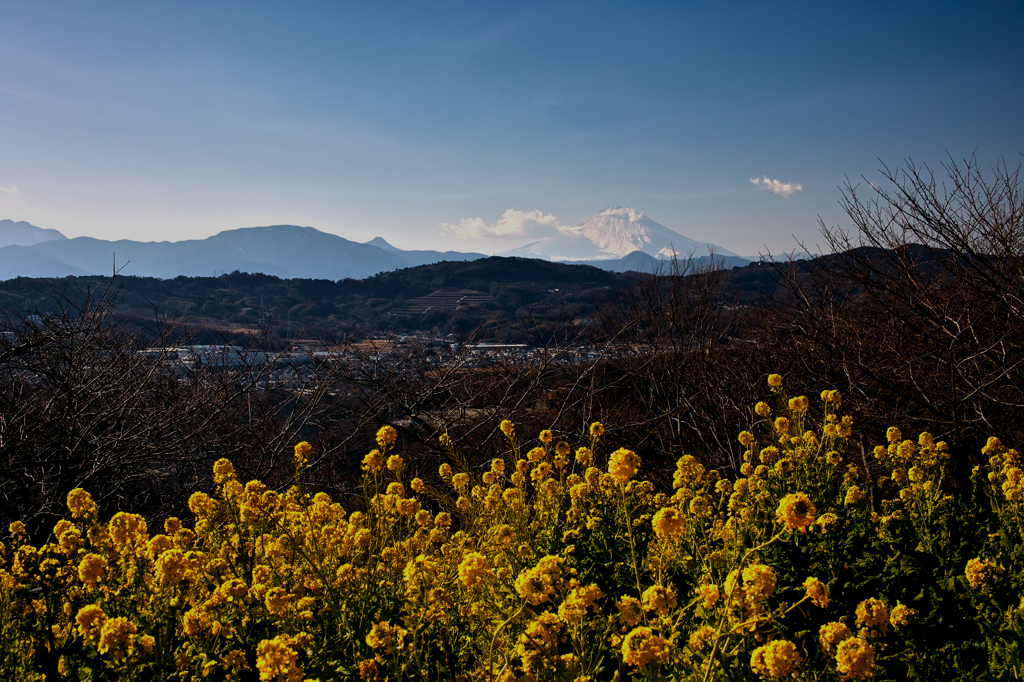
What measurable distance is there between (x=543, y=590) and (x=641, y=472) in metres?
7.49

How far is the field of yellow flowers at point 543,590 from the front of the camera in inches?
80.1

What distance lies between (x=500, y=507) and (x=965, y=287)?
6.41 m

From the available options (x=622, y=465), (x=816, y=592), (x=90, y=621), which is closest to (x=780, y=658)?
(x=816, y=592)

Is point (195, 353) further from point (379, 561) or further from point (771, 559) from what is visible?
point (771, 559)

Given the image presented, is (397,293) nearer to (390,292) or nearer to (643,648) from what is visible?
(390,292)

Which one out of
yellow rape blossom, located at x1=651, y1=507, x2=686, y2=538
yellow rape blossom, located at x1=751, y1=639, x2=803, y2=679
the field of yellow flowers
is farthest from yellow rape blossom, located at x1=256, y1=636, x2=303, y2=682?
yellow rape blossom, located at x1=751, y1=639, x2=803, y2=679

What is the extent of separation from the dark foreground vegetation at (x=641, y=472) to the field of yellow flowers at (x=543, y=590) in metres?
0.02

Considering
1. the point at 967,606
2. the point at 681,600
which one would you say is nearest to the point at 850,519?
the point at 967,606

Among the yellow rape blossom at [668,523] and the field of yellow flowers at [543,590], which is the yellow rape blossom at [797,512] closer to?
the field of yellow flowers at [543,590]

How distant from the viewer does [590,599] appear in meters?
2.06

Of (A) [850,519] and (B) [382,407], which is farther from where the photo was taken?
(B) [382,407]

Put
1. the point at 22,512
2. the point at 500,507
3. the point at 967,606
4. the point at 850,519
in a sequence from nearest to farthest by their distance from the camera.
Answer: the point at 967,606 < the point at 850,519 < the point at 500,507 < the point at 22,512

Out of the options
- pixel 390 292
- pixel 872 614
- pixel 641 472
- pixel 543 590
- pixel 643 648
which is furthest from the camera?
pixel 390 292

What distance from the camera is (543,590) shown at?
2.01 metres
